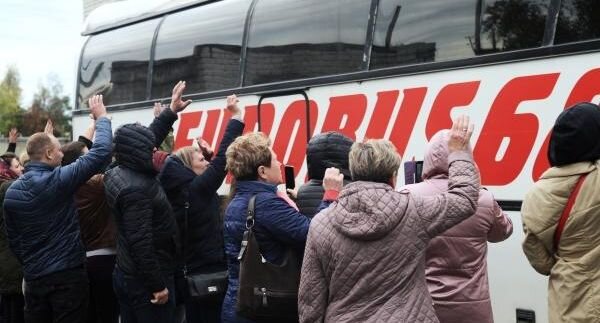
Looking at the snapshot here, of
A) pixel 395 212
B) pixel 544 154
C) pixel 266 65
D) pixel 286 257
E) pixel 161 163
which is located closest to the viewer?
pixel 395 212

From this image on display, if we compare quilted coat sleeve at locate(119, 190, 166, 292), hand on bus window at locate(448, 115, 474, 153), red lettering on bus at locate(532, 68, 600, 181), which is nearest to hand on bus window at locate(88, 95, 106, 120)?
quilted coat sleeve at locate(119, 190, 166, 292)

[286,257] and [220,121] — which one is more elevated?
→ [220,121]

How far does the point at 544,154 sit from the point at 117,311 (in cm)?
359

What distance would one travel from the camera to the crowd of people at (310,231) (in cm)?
329

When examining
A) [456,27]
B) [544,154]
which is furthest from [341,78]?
[544,154]

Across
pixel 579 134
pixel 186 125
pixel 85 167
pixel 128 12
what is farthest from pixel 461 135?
pixel 128 12

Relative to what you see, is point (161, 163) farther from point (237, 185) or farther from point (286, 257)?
point (286, 257)

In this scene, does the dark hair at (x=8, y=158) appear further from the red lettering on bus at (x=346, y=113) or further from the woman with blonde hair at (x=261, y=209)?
the woman with blonde hair at (x=261, y=209)

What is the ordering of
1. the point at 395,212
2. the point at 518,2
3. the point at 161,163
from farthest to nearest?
the point at 161,163
the point at 518,2
the point at 395,212

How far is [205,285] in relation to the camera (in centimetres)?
544

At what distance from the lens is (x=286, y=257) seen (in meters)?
3.83

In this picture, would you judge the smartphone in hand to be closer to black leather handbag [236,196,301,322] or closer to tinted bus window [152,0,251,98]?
black leather handbag [236,196,301,322]

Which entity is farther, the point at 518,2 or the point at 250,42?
the point at 250,42

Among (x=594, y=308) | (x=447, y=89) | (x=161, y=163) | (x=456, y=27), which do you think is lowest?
(x=594, y=308)
